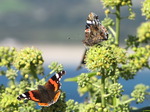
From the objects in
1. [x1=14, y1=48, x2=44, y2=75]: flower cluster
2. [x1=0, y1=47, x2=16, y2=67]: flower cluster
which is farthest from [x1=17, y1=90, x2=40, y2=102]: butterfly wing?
[x1=0, y1=47, x2=16, y2=67]: flower cluster

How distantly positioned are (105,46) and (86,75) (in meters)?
0.48

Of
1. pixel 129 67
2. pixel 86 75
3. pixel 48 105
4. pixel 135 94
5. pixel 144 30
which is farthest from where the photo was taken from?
pixel 144 30

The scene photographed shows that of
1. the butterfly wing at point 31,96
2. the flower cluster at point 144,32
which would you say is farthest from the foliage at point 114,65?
the butterfly wing at point 31,96

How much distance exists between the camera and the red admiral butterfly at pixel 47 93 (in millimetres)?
5374

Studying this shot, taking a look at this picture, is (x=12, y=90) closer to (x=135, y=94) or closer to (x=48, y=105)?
(x=48, y=105)

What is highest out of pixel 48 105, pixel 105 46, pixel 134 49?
pixel 134 49

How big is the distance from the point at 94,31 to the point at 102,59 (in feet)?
3.18

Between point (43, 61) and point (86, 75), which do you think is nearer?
point (86, 75)

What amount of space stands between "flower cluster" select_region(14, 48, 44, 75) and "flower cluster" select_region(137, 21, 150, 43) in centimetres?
195

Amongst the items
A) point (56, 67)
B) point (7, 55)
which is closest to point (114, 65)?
point (56, 67)

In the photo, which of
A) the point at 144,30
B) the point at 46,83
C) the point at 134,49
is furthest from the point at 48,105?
the point at 144,30

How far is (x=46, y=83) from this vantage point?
18.9 ft

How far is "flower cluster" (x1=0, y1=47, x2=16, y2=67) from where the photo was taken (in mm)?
6867

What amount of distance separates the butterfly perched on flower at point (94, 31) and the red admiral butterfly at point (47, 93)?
81cm
